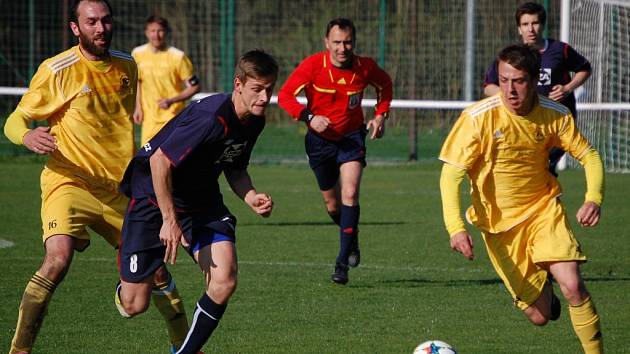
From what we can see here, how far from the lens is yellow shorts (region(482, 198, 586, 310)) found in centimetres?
611

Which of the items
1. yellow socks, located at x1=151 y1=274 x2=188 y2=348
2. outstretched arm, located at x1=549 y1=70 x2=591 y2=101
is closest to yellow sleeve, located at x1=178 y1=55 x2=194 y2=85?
outstretched arm, located at x1=549 y1=70 x2=591 y2=101

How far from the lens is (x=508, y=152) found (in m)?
6.21

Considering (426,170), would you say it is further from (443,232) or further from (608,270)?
(608,270)

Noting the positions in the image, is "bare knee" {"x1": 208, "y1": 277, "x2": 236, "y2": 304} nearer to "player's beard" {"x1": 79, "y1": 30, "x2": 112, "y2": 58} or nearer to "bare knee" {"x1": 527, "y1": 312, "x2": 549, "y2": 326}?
"player's beard" {"x1": 79, "y1": 30, "x2": 112, "y2": 58}

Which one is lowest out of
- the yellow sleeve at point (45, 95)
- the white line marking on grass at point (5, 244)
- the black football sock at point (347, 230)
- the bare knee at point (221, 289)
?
the white line marking on grass at point (5, 244)

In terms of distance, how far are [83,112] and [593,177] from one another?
293 centimetres

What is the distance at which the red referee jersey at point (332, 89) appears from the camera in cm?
960

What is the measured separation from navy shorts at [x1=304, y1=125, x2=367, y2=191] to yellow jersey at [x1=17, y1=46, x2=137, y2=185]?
3147 mm

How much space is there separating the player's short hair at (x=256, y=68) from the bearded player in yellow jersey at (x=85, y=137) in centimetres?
114

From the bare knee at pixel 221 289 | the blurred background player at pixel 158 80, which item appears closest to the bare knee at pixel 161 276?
the bare knee at pixel 221 289

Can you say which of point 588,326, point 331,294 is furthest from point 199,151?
point 331,294

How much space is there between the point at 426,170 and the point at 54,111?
503 inches

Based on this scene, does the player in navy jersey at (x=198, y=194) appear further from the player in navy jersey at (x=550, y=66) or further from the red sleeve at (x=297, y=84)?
the player in navy jersey at (x=550, y=66)

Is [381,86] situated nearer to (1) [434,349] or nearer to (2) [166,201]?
(1) [434,349]
